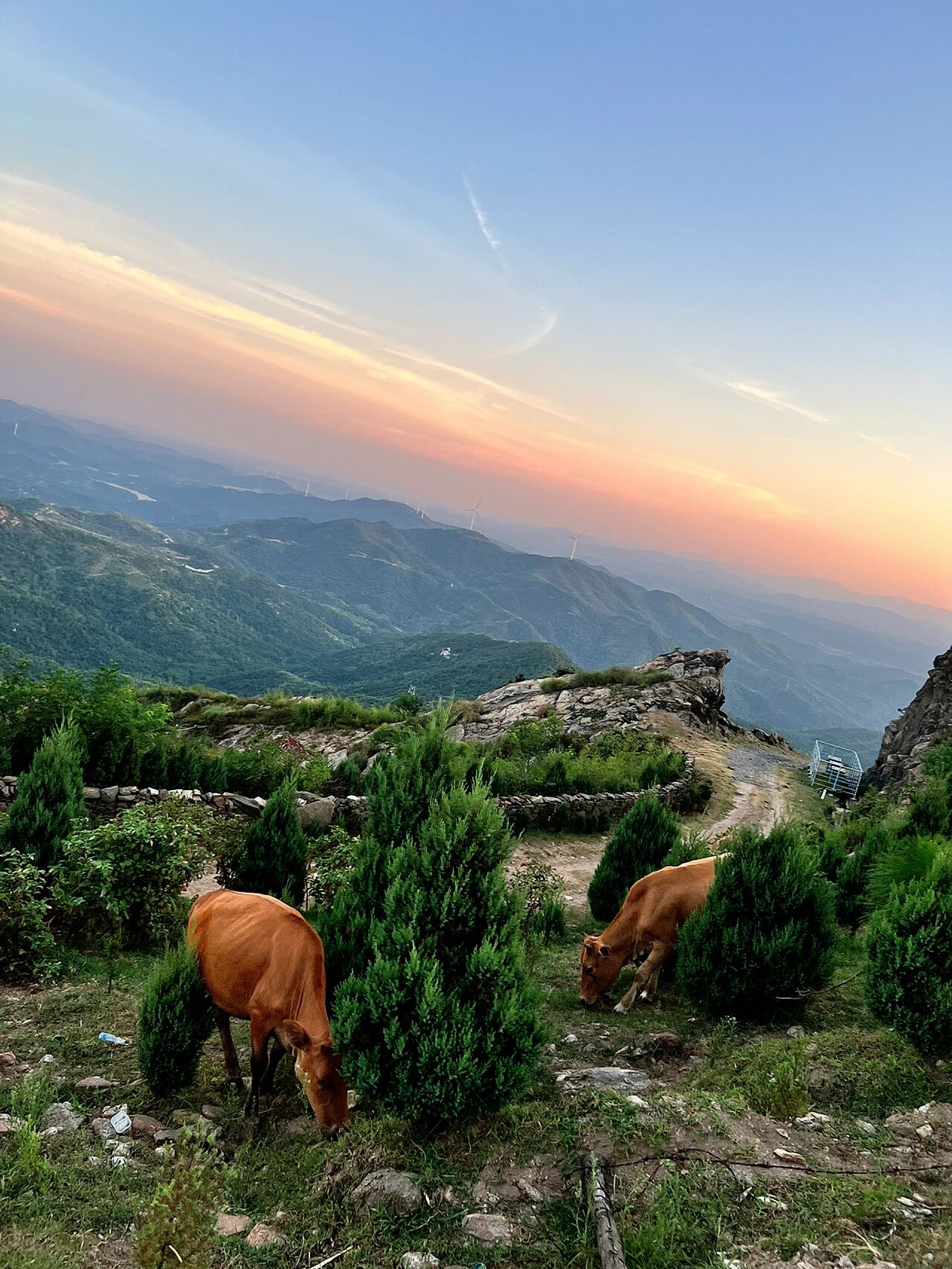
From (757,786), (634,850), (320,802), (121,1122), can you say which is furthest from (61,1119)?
(757,786)

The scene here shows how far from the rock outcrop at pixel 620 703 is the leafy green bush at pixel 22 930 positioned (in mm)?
22609

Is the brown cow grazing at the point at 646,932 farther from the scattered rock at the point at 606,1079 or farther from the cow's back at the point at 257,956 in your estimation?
the cow's back at the point at 257,956

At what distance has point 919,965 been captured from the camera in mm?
5285

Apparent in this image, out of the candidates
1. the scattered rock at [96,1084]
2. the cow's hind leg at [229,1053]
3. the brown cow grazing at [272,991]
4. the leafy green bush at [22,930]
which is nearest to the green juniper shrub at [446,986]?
the brown cow grazing at [272,991]

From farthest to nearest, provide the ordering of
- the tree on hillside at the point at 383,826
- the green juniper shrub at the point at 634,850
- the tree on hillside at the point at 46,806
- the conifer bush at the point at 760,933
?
the green juniper shrub at the point at 634,850
the tree on hillside at the point at 46,806
the conifer bush at the point at 760,933
the tree on hillside at the point at 383,826

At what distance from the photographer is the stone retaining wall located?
1205 cm

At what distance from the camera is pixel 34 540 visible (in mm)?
134250

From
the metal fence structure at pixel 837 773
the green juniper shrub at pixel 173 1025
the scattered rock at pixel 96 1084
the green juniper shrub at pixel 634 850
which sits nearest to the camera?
the green juniper shrub at pixel 173 1025

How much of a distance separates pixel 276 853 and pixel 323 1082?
385 centimetres

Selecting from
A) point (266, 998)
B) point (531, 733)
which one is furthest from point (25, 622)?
point (266, 998)

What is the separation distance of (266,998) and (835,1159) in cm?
410

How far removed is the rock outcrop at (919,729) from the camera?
2625 cm

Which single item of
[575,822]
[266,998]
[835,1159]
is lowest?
[575,822]

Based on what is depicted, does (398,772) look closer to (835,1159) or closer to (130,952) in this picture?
(835,1159)
